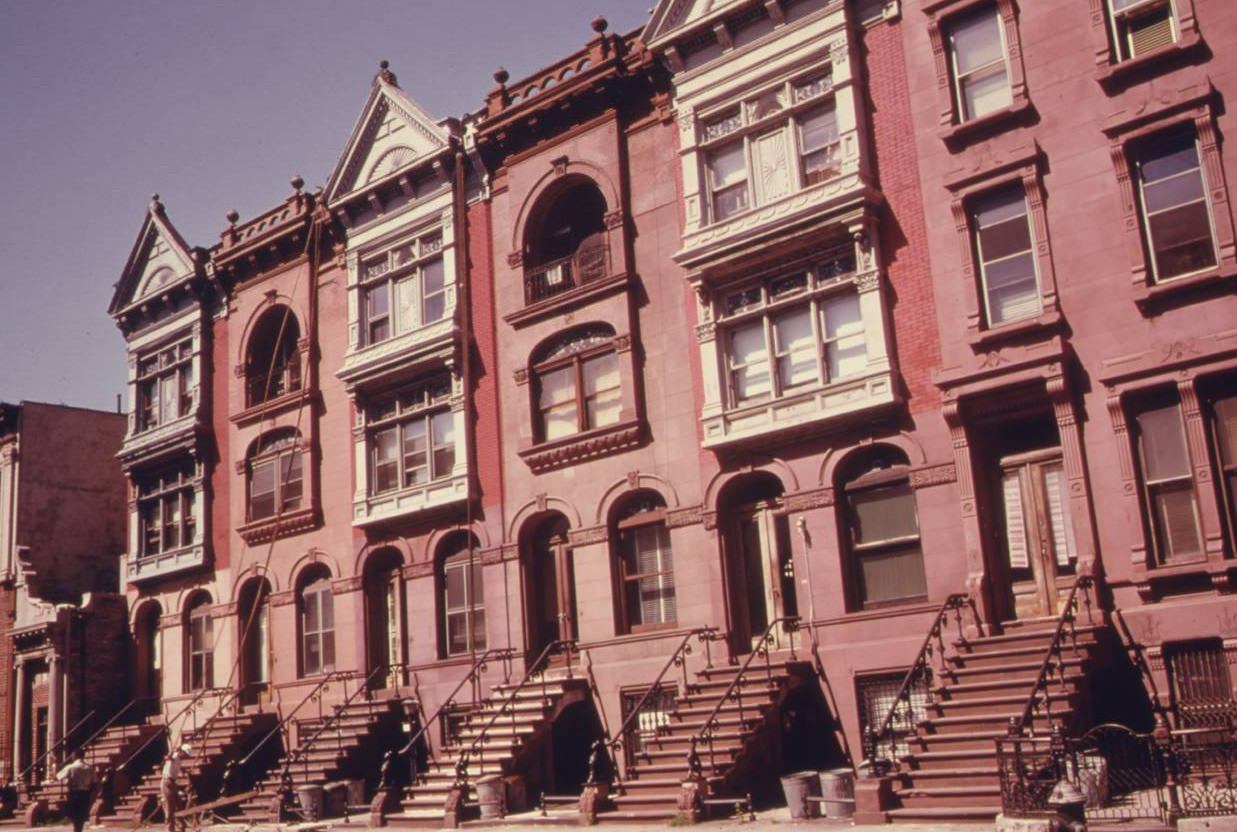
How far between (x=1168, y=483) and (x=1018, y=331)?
333 cm

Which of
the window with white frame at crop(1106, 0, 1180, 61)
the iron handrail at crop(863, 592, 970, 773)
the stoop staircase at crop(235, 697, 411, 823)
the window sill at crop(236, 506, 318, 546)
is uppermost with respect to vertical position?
the window with white frame at crop(1106, 0, 1180, 61)

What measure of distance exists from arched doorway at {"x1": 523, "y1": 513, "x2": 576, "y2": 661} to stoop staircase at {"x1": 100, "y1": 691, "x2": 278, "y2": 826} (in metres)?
8.02

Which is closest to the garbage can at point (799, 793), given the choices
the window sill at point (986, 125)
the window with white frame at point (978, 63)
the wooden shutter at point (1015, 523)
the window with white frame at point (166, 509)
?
the wooden shutter at point (1015, 523)

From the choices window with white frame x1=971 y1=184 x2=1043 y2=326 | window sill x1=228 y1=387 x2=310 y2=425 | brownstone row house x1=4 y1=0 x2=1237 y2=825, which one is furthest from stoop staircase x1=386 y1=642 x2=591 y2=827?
window with white frame x1=971 y1=184 x2=1043 y2=326

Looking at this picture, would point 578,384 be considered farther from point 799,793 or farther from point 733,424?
point 799,793

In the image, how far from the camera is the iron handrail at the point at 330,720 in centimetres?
2730

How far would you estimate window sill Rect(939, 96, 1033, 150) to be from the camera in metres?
21.5

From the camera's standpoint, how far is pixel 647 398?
26.3 m

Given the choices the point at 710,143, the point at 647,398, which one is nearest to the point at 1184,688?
the point at 647,398

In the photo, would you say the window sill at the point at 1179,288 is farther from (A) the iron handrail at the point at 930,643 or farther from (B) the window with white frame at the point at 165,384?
(B) the window with white frame at the point at 165,384

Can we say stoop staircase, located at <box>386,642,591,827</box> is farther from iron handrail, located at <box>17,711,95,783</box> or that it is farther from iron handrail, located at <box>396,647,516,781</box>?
iron handrail, located at <box>17,711,95,783</box>

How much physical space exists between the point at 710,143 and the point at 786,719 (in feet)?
36.4

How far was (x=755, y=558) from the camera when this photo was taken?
971 inches

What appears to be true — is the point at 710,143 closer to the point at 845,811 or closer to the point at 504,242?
the point at 504,242
